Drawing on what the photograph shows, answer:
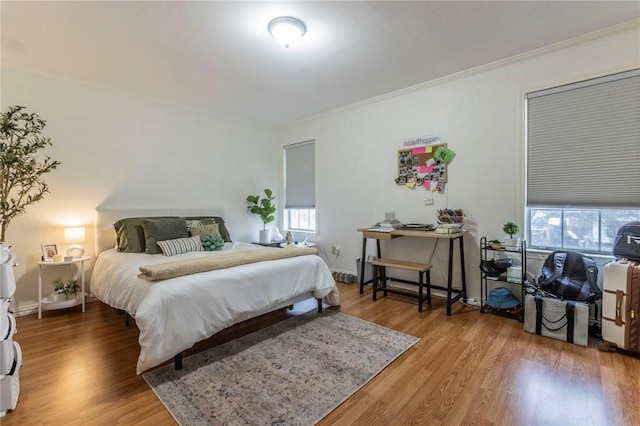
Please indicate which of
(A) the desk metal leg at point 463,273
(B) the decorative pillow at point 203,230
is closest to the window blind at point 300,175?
(B) the decorative pillow at point 203,230

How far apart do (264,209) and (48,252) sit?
271 centimetres


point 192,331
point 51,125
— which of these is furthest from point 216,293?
point 51,125

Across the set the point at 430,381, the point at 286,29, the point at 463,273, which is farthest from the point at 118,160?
the point at 463,273

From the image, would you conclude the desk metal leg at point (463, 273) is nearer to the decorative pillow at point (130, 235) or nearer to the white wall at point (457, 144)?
the white wall at point (457, 144)

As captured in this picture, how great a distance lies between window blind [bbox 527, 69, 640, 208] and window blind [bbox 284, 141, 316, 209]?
2999mm

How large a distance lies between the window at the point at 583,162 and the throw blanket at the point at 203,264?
247 centimetres

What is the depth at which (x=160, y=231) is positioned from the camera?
132 inches

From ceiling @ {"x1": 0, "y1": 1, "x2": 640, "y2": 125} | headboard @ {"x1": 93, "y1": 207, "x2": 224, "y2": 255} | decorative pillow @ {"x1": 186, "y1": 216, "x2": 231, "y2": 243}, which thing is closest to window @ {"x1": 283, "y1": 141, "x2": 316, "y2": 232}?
decorative pillow @ {"x1": 186, "y1": 216, "x2": 231, "y2": 243}

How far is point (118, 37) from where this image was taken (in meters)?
2.48

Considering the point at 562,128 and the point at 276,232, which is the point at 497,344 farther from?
the point at 276,232

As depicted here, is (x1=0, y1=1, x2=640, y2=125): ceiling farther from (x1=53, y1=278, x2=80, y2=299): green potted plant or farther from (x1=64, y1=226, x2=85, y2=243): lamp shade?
(x1=53, y1=278, x2=80, y2=299): green potted plant

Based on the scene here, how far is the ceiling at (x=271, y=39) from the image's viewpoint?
2154 mm

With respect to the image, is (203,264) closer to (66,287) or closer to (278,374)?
(278,374)

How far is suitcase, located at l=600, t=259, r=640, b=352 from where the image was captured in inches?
84.0
